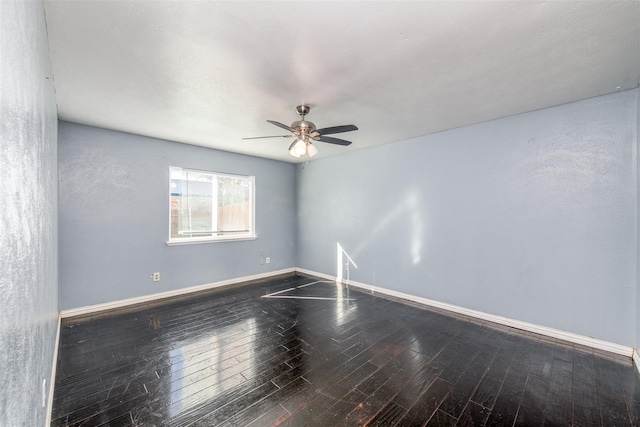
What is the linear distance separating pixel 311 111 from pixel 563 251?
314 centimetres

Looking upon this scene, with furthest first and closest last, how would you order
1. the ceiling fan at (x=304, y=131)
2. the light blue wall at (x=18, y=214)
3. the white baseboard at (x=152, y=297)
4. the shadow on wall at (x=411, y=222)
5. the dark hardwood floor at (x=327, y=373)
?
the shadow on wall at (x=411, y=222) → the white baseboard at (x=152, y=297) → the ceiling fan at (x=304, y=131) → the dark hardwood floor at (x=327, y=373) → the light blue wall at (x=18, y=214)

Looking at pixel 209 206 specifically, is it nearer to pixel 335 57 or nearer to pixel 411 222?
pixel 411 222

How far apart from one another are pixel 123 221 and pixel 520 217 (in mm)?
5230

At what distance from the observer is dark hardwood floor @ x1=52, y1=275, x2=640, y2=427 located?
1.78 metres

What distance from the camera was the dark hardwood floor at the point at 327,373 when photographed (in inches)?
70.1

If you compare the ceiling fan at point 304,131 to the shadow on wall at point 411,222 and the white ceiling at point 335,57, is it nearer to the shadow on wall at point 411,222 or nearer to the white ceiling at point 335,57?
the white ceiling at point 335,57

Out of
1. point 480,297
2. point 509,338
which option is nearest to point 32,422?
point 509,338

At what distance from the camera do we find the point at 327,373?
2.23 meters

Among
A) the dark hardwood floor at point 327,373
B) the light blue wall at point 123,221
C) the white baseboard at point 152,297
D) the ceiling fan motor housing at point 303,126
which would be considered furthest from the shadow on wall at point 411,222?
the light blue wall at point 123,221

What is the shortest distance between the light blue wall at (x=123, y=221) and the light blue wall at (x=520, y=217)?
2843 millimetres

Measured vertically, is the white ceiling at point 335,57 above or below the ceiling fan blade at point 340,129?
above

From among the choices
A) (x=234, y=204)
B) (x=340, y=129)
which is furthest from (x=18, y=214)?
(x=234, y=204)

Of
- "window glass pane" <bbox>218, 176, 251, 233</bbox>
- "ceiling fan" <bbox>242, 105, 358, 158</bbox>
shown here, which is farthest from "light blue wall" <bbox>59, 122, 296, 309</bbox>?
"ceiling fan" <bbox>242, 105, 358, 158</bbox>

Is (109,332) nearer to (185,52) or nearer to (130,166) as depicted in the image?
(130,166)
